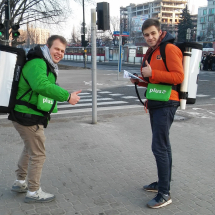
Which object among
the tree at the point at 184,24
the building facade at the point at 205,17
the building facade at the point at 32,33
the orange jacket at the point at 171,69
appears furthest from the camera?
the building facade at the point at 205,17

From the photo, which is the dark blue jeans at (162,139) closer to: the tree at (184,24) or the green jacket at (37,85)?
the green jacket at (37,85)

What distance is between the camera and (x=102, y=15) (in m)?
7.43

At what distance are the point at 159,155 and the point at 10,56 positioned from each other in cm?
182

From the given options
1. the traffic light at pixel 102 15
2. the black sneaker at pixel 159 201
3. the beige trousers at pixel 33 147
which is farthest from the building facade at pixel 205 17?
the beige trousers at pixel 33 147

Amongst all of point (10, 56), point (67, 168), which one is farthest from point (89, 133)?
point (10, 56)

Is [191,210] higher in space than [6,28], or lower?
lower

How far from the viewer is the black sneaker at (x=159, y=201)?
10.3 feet

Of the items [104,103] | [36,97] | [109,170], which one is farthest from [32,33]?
[36,97]

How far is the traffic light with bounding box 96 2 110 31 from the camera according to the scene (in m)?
7.37

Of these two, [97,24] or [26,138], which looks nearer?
[26,138]

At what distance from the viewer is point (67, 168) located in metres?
4.25

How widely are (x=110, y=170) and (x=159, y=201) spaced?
1168 mm

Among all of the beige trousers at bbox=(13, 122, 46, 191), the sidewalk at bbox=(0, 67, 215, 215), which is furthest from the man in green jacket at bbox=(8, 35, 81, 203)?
the sidewalk at bbox=(0, 67, 215, 215)

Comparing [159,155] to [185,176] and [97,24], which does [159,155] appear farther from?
[97,24]
